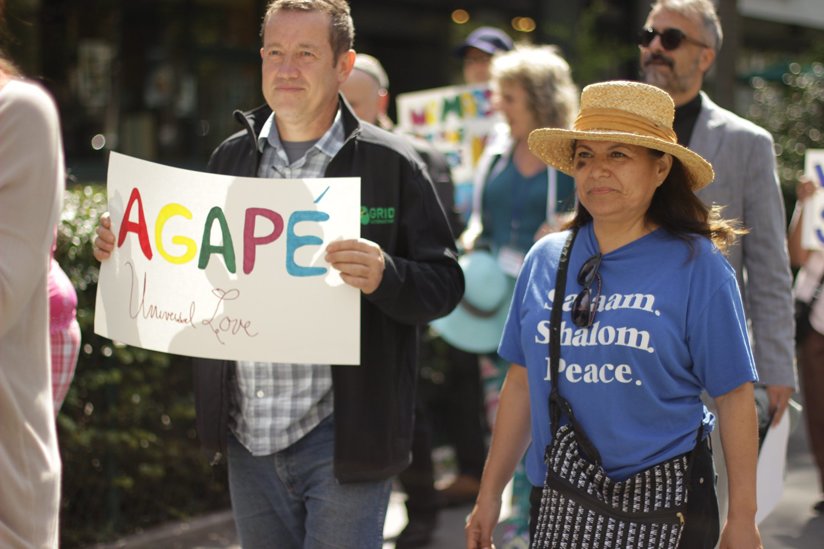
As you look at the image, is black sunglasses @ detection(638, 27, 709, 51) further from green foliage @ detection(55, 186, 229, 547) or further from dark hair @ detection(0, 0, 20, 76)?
green foliage @ detection(55, 186, 229, 547)

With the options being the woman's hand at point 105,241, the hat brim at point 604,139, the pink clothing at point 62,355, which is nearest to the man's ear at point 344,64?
the hat brim at point 604,139

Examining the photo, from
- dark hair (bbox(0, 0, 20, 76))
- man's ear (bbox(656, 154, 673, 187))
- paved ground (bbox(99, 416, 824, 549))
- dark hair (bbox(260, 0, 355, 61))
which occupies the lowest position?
paved ground (bbox(99, 416, 824, 549))

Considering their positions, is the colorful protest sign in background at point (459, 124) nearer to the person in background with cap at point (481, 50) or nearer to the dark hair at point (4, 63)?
the person in background with cap at point (481, 50)

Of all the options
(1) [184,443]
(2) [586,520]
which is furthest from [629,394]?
(1) [184,443]

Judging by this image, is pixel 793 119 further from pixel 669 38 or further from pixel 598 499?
pixel 598 499

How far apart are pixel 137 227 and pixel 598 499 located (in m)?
1.44

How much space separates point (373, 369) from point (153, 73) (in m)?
12.5

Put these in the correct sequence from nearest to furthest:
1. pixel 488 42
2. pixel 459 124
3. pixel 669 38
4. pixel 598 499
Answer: pixel 598 499, pixel 669 38, pixel 488 42, pixel 459 124

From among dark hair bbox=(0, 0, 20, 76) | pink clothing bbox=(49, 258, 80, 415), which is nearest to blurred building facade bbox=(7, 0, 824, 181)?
pink clothing bbox=(49, 258, 80, 415)

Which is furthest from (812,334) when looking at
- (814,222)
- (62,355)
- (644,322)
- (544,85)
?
(62,355)

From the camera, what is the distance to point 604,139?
10.4 ft

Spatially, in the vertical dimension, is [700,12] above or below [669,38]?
above

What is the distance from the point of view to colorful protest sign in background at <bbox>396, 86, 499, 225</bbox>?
8.09 m

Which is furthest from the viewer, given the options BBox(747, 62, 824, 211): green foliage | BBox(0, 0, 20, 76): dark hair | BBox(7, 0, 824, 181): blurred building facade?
BBox(7, 0, 824, 181): blurred building facade
